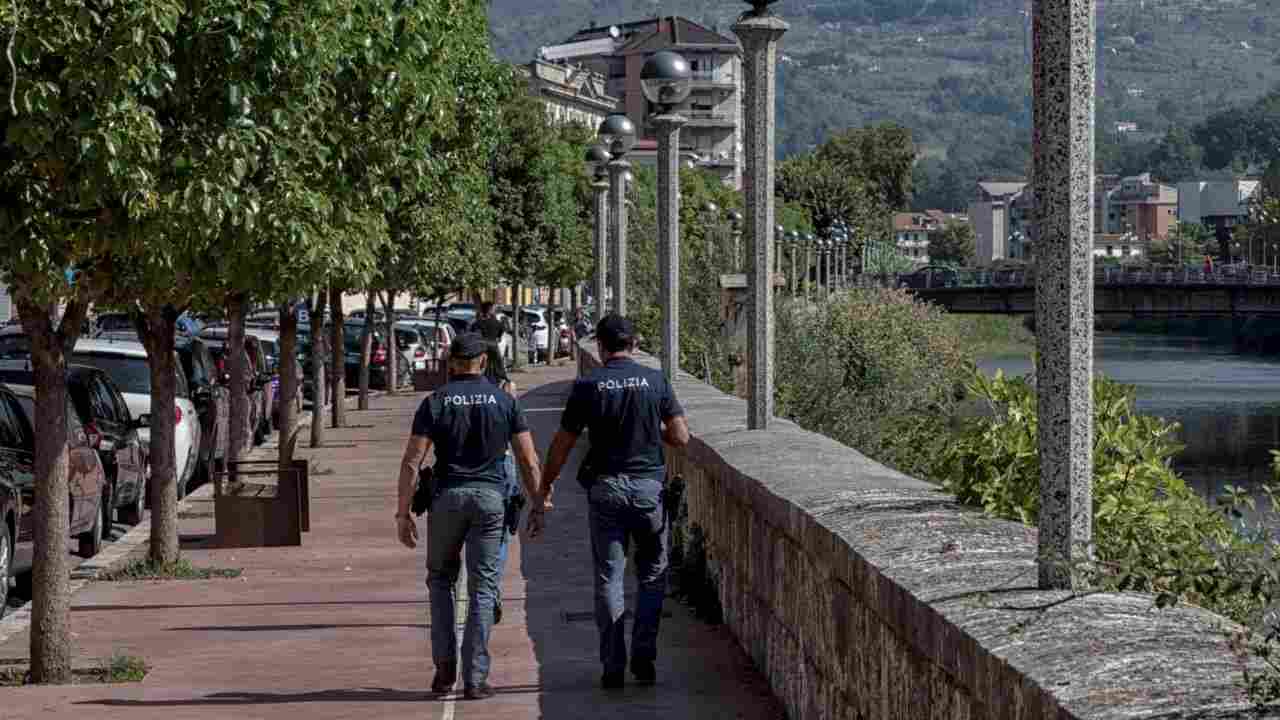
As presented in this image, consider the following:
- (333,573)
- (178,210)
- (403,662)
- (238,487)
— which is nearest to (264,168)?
(178,210)

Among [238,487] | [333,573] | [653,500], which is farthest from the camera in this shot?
[238,487]

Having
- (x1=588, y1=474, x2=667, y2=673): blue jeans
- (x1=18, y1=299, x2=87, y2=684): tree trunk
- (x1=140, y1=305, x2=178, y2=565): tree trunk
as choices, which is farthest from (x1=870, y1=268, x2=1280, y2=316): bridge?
(x1=588, y1=474, x2=667, y2=673): blue jeans

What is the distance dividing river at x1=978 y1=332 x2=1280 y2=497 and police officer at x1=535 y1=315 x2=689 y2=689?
1590 centimetres

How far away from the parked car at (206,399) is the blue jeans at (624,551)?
1451 centimetres

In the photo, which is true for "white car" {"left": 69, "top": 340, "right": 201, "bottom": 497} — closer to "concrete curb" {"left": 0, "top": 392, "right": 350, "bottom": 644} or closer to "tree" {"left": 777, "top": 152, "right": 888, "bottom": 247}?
"concrete curb" {"left": 0, "top": 392, "right": 350, "bottom": 644}

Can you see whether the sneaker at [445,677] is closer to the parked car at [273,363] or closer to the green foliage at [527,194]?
the parked car at [273,363]

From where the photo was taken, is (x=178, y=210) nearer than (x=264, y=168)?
Yes

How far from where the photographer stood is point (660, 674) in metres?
11.6

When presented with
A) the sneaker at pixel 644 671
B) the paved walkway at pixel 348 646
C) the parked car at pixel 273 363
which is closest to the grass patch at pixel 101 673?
the paved walkway at pixel 348 646

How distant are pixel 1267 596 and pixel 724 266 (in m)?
29.5

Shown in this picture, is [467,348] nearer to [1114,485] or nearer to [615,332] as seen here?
[615,332]

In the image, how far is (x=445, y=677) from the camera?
11102mm

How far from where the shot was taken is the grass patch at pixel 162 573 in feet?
54.5

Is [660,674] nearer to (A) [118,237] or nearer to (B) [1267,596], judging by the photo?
(A) [118,237]
